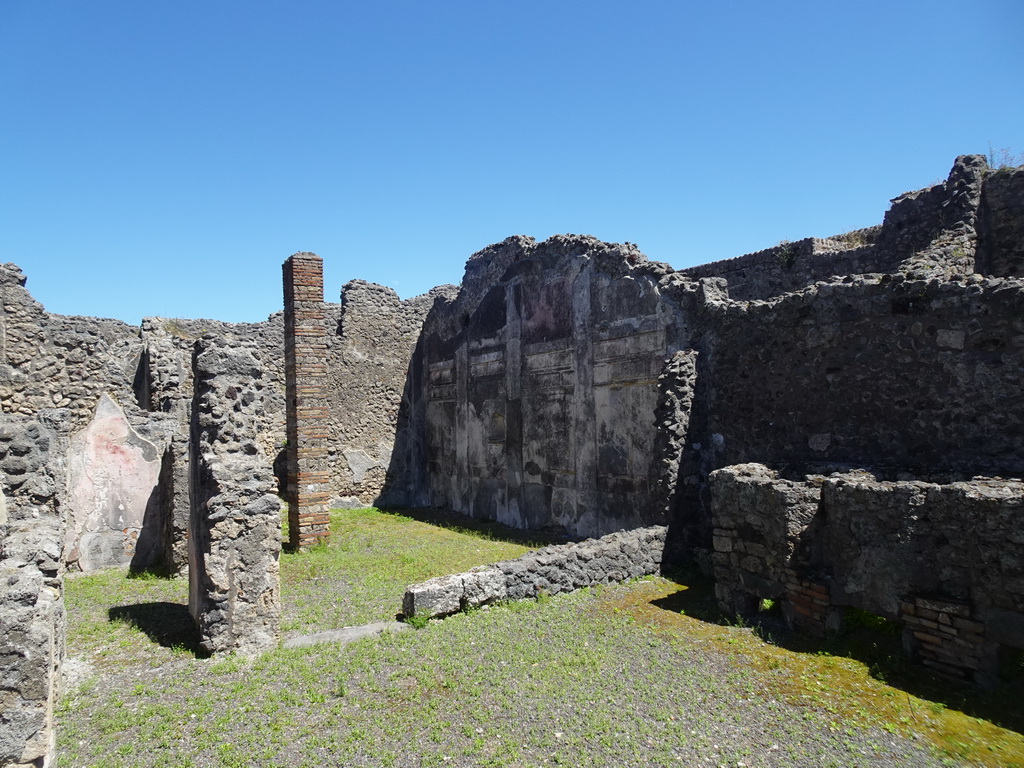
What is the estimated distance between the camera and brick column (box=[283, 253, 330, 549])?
33.7 feet

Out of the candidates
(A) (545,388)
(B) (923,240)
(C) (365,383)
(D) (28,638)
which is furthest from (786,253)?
(D) (28,638)

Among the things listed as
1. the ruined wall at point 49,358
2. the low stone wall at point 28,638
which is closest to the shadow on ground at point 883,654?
the low stone wall at point 28,638

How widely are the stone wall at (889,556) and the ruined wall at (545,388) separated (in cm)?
218

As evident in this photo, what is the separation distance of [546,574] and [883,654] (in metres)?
3.11

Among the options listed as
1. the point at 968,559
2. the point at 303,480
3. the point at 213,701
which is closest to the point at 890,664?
the point at 968,559

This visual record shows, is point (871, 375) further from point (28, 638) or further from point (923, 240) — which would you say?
point (28, 638)

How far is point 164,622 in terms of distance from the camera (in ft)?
21.0

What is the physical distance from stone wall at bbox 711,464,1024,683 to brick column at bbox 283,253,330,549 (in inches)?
245

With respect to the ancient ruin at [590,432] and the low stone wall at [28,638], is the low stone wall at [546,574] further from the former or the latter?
the low stone wall at [28,638]

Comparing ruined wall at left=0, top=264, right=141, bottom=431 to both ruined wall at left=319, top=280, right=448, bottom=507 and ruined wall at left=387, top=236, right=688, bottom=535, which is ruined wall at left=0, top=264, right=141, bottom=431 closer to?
ruined wall at left=319, top=280, right=448, bottom=507

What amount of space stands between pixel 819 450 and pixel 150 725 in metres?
6.82

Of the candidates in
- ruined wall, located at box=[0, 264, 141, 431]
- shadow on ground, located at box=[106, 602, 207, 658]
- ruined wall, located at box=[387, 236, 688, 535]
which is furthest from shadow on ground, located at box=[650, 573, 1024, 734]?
ruined wall, located at box=[0, 264, 141, 431]

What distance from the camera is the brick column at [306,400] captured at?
10281 mm

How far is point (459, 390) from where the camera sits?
14195mm
